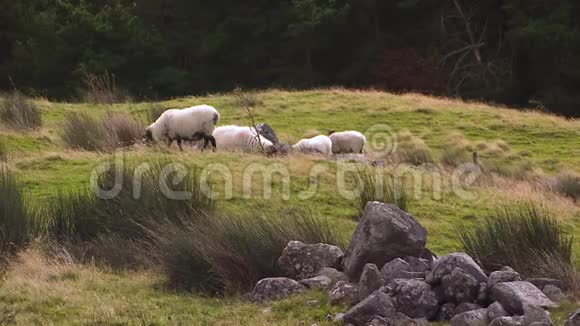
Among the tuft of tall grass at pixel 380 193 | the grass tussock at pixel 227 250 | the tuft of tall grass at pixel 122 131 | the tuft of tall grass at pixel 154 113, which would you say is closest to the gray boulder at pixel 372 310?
the grass tussock at pixel 227 250

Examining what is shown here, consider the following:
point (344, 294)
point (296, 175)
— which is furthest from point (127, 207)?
point (344, 294)

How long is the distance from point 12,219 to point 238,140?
297 inches

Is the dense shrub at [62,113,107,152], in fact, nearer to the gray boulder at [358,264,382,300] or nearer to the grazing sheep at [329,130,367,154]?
the grazing sheep at [329,130,367,154]

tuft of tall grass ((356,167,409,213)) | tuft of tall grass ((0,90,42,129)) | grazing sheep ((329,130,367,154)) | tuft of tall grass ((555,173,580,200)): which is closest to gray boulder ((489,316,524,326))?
tuft of tall grass ((356,167,409,213))

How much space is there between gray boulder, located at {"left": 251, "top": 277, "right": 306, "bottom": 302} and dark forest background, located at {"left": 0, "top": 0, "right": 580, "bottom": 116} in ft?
110

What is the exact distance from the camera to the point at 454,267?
7.23 metres

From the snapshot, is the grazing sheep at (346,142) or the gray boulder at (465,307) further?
the grazing sheep at (346,142)

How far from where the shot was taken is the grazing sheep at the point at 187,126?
1684 centimetres

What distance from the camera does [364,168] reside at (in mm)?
14258

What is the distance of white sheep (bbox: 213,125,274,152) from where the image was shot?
55.5ft

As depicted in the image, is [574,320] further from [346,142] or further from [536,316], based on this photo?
[346,142]

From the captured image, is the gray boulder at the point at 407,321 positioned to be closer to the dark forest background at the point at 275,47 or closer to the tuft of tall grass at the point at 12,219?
the tuft of tall grass at the point at 12,219

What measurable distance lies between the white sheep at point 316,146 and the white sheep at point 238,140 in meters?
1.13

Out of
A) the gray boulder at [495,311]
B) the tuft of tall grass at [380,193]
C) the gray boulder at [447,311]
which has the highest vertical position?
the gray boulder at [495,311]
